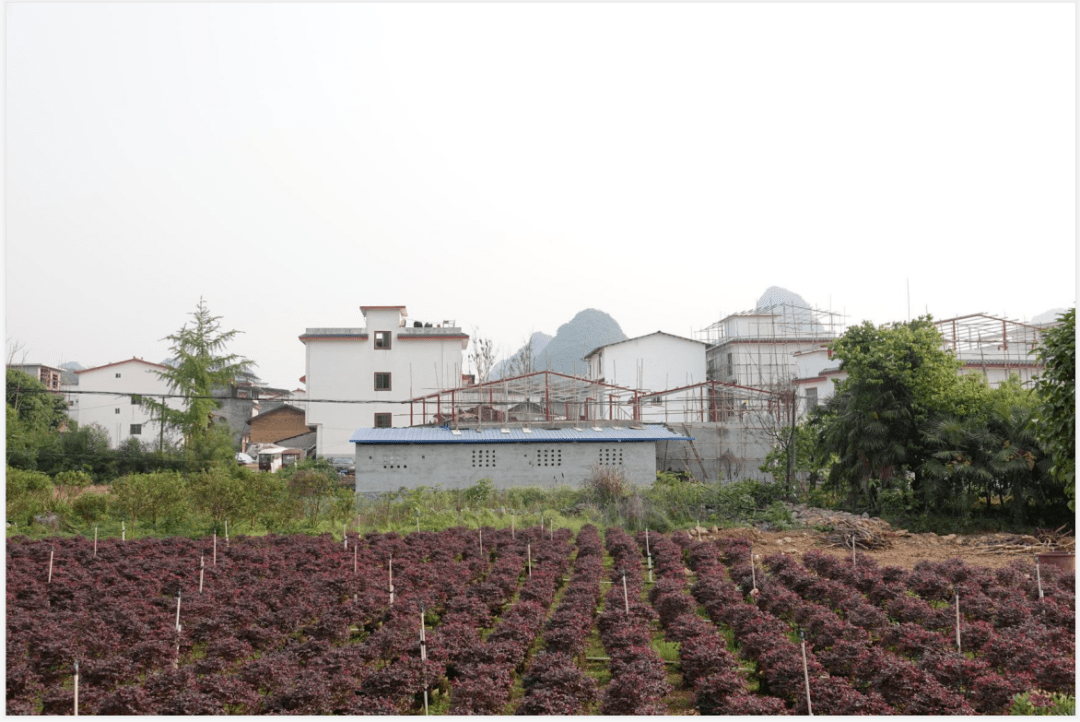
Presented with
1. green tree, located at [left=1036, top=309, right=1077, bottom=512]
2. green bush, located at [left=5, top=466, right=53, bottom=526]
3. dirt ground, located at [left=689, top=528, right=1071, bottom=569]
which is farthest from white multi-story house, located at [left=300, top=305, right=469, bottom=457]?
green tree, located at [left=1036, top=309, right=1077, bottom=512]

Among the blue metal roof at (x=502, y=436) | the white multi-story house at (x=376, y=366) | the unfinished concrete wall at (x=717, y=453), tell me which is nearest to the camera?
the blue metal roof at (x=502, y=436)

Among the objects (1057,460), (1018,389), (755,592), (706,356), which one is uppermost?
(706,356)

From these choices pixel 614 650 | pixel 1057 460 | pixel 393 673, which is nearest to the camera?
pixel 393 673

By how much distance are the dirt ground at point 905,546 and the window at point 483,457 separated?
26.8 ft

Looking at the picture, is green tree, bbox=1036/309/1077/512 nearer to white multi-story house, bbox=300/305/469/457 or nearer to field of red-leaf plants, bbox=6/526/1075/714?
field of red-leaf plants, bbox=6/526/1075/714

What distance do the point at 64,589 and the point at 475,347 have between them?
42.4m

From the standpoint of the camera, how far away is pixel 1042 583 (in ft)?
37.5

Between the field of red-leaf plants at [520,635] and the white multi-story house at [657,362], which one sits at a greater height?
the white multi-story house at [657,362]

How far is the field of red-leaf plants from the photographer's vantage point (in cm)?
690

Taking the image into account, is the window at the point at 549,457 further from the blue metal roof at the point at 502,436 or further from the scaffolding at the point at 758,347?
the scaffolding at the point at 758,347

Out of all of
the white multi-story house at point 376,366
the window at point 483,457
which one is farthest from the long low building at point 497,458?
the white multi-story house at point 376,366

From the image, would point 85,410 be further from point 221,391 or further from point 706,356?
point 706,356

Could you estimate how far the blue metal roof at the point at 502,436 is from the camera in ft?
80.5

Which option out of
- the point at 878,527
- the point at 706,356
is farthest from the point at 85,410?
the point at 878,527
